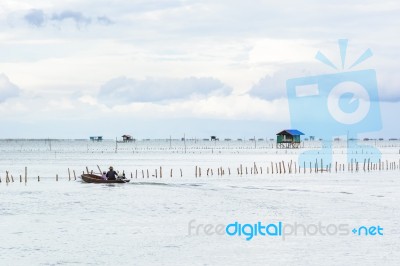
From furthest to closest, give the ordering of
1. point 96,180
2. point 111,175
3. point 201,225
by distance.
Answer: point 96,180 < point 111,175 < point 201,225

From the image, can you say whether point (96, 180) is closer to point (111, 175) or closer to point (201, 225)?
point (111, 175)

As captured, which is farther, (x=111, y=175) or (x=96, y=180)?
(x=96, y=180)

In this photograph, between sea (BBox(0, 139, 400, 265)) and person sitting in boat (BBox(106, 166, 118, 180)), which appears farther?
person sitting in boat (BBox(106, 166, 118, 180))

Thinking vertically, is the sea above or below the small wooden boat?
below

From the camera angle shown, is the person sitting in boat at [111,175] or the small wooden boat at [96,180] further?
the small wooden boat at [96,180]

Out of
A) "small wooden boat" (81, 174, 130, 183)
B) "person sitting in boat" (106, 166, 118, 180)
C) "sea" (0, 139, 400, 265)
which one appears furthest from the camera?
"small wooden boat" (81, 174, 130, 183)

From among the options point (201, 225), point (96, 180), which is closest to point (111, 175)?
point (96, 180)

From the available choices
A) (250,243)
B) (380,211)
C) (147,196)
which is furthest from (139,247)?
(147,196)

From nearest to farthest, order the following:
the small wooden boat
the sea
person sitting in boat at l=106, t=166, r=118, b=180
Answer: the sea < person sitting in boat at l=106, t=166, r=118, b=180 < the small wooden boat

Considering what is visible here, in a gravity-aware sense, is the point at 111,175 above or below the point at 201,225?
above

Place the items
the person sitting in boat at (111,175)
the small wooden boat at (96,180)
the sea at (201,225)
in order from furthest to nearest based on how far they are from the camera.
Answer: the small wooden boat at (96,180), the person sitting in boat at (111,175), the sea at (201,225)

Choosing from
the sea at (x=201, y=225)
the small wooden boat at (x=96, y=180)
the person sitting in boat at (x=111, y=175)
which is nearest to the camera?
the sea at (x=201, y=225)

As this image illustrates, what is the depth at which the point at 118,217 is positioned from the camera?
41.7 meters

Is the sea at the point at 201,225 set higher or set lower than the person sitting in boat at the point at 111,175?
lower
